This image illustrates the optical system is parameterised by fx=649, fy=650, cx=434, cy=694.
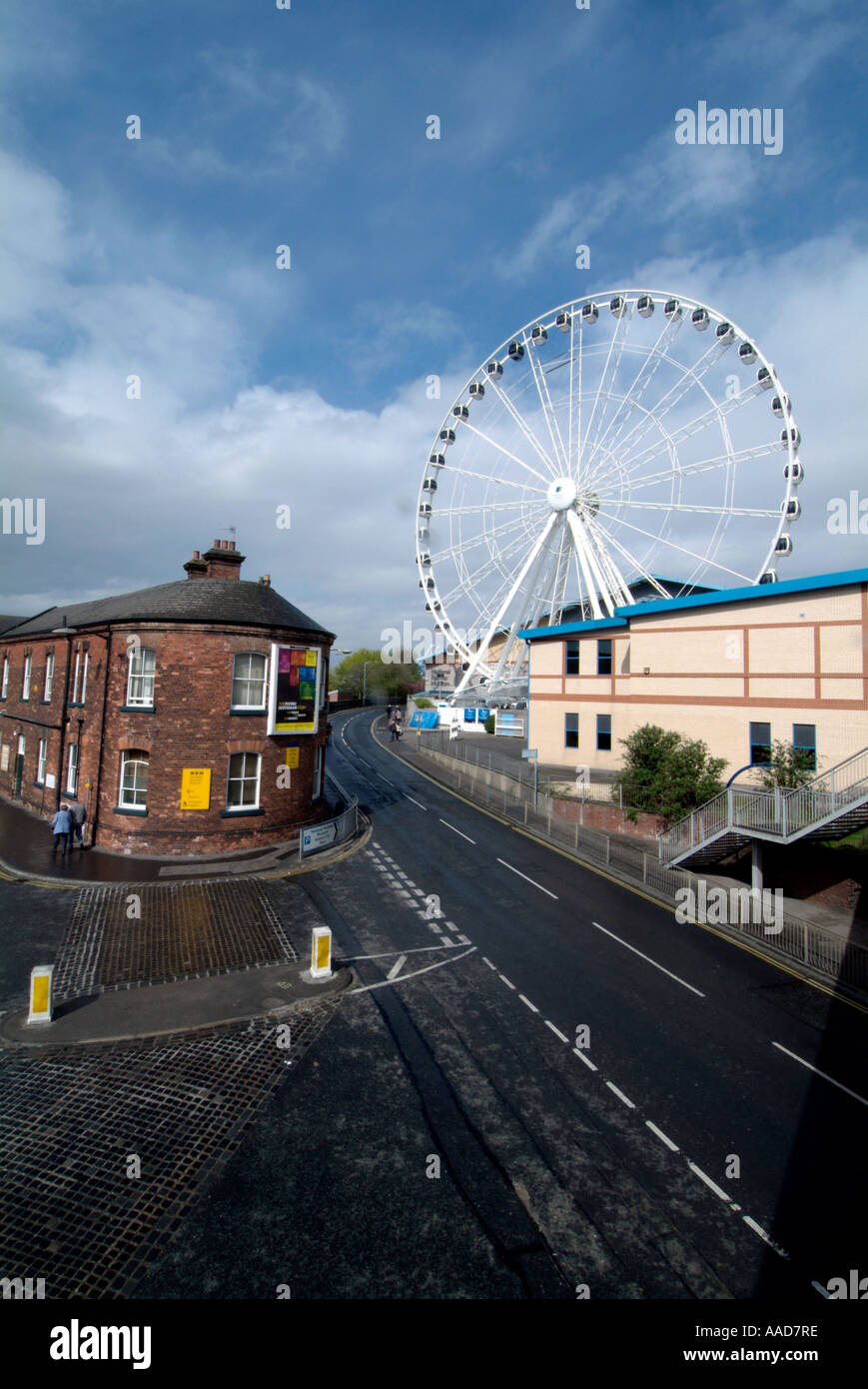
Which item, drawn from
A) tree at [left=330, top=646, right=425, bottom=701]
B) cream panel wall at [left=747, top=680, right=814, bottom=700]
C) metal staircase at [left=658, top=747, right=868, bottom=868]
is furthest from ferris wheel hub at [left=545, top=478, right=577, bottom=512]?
tree at [left=330, top=646, right=425, bottom=701]

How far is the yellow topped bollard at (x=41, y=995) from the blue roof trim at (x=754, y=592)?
72.3ft

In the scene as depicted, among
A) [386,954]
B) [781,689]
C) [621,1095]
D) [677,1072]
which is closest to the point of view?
[621,1095]

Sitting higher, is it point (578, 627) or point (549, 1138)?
point (578, 627)

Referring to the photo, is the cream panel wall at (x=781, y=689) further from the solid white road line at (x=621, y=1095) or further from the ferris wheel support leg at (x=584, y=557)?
the solid white road line at (x=621, y=1095)

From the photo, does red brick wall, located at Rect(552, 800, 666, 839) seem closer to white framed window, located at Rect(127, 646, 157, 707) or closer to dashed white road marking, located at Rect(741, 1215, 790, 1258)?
white framed window, located at Rect(127, 646, 157, 707)

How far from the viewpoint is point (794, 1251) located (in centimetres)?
633

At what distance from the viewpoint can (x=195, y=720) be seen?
19.8 meters

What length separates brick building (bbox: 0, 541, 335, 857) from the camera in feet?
64.5

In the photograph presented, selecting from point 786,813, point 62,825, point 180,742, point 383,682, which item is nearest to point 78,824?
point 62,825

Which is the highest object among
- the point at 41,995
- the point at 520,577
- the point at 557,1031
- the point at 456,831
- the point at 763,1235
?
the point at 520,577

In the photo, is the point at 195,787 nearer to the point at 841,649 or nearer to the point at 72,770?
the point at 72,770

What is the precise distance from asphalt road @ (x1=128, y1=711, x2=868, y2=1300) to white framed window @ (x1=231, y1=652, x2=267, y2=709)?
9.31 meters

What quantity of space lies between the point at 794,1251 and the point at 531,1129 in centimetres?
283

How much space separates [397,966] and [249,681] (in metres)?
11.2
